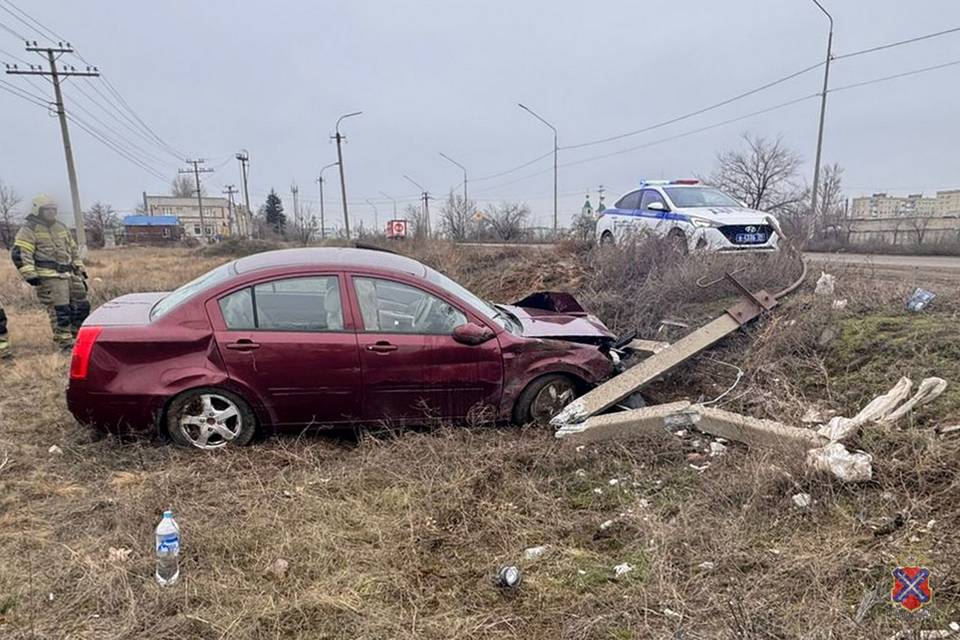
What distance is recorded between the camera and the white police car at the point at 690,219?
8.62 metres

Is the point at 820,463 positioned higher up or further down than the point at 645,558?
higher up

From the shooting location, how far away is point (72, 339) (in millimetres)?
7562

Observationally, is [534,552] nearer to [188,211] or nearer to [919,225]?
[919,225]

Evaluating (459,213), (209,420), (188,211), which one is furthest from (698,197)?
(188,211)

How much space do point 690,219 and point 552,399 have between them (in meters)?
Answer: 5.51

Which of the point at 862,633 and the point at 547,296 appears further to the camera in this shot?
the point at 547,296

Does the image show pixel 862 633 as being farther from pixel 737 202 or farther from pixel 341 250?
pixel 737 202

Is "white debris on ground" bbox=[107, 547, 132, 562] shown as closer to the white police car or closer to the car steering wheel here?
the car steering wheel

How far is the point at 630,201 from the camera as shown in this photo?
35.9ft

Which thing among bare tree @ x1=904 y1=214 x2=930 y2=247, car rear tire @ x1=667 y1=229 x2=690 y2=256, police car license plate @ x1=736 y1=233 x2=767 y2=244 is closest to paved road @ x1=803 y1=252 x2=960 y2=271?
police car license plate @ x1=736 y1=233 x2=767 y2=244

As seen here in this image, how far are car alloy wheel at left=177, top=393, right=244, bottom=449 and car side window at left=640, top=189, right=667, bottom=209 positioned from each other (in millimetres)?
8007

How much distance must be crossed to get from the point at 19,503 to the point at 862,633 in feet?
14.6

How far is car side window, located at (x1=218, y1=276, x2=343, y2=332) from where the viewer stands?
14.0 ft

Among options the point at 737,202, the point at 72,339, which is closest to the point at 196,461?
the point at 72,339
